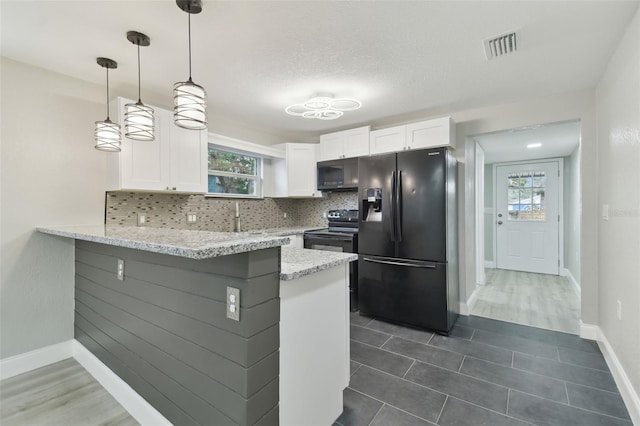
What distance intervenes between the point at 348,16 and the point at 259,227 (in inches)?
119

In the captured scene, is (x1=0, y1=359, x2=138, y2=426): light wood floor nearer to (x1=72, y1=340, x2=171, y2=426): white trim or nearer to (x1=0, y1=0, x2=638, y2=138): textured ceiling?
(x1=72, y1=340, x2=171, y2=426): white trim

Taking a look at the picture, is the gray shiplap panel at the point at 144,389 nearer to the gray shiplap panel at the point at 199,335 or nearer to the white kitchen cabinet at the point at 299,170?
the gray shiplap panel at the point at 199,335

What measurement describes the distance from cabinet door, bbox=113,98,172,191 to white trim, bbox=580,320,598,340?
170 inches

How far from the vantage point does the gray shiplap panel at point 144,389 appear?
1511 mm

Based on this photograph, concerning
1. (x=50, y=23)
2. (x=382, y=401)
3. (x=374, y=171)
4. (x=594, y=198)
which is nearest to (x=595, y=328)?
(x=594, y=198)

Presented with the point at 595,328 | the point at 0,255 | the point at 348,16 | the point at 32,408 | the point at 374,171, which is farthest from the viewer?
the point at 374,171

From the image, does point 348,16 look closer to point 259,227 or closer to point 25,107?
point 25,107

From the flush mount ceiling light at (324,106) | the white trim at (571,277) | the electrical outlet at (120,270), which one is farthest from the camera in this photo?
the white trim at (571,277)

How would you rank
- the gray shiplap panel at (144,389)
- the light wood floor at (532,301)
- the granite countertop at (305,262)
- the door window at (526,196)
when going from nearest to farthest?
the granite countertop at (305,262) → the gray shiplap panel at (144,389) → the light wood floor at (532,301) → the door window at (526,196)

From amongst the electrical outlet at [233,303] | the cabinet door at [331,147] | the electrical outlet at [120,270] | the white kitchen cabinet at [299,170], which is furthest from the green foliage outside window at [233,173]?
the electrical outlet at [233,303]

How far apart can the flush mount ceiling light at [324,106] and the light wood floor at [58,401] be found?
8.85 feet

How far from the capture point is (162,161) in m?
2.74

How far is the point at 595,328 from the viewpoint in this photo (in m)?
2.77

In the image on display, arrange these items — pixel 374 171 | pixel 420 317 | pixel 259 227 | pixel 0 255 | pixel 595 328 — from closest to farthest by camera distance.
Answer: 1. pixel 0 255
2. pixel 595 328
3. pixel 420 317
4. pixel 374 171
5. pixel 259 227
